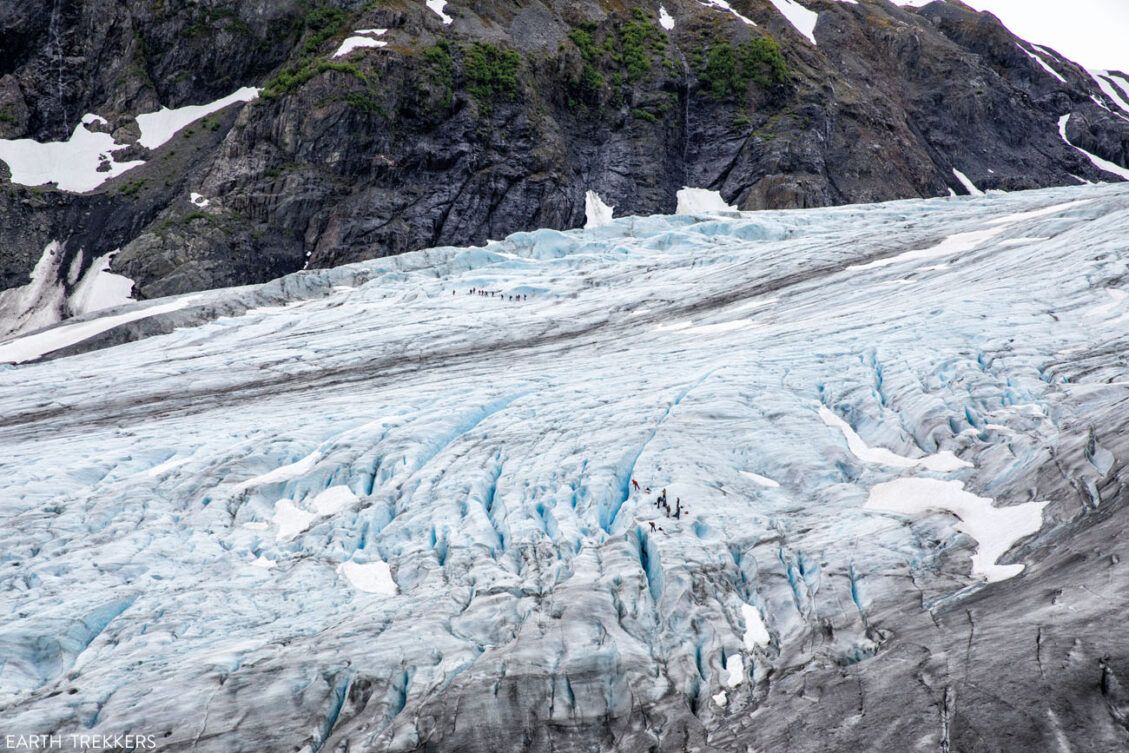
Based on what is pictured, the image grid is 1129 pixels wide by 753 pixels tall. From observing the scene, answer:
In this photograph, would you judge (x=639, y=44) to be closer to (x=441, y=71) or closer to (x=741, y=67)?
(x=741, y=67)

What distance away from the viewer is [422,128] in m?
65.7

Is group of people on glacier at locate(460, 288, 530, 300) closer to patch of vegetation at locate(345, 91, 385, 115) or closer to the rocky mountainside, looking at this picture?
the rocky mountainside

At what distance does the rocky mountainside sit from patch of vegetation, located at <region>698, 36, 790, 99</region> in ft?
0.63

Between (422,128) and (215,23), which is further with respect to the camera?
(215,23)

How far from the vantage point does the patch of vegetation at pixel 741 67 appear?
251 feet

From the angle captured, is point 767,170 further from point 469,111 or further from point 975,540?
point 975,540

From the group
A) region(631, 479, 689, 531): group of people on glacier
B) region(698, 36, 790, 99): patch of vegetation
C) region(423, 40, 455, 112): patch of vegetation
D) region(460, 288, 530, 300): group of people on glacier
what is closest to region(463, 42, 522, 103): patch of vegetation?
region(423, 40, 455, 112): patch of vegetation

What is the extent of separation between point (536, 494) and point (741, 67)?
67.3 meters

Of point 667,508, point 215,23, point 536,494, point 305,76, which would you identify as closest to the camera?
point 667,508

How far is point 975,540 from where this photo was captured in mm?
15422

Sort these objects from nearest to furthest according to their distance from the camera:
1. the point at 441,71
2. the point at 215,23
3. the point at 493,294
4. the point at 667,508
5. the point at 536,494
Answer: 1. the point at 667,508
2. the point at 536,494
3. the point at 493,294
4. the point at 441,71
5. the point at 215,23

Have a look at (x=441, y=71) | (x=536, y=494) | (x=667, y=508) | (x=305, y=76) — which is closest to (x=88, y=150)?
(x=305, y=76)

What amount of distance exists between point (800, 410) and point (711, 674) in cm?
901

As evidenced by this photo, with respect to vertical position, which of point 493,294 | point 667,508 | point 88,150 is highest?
point 88,150
